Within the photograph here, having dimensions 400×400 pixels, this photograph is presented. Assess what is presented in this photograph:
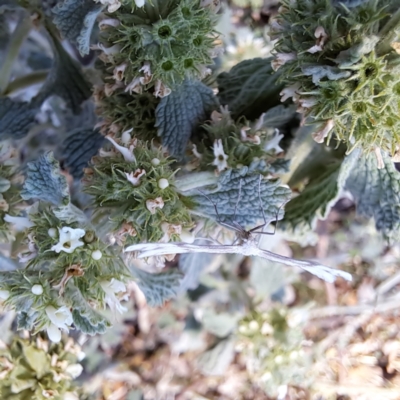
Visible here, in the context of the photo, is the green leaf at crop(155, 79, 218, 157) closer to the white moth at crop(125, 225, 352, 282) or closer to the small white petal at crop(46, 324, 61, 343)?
the white moth at crop(125, 225, 352, 282)

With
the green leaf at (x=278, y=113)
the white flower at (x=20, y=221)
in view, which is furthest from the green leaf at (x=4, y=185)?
the green leaf at (x=278, y=113)

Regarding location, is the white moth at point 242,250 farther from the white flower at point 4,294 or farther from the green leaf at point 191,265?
the green leaf at point 191,265

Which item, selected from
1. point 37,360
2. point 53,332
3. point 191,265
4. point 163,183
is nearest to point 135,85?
point 163,183

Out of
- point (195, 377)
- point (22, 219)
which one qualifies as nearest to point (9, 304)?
point (22, 219)

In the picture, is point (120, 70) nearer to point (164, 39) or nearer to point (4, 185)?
point (164, 39)

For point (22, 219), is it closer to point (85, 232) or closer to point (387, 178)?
point (85, 232)

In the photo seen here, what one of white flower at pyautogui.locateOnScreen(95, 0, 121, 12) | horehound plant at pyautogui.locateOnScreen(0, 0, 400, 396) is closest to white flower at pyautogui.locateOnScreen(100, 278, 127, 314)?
horehound plant at pyautogui.locateOnScreen(0, 0, 400, 396)
